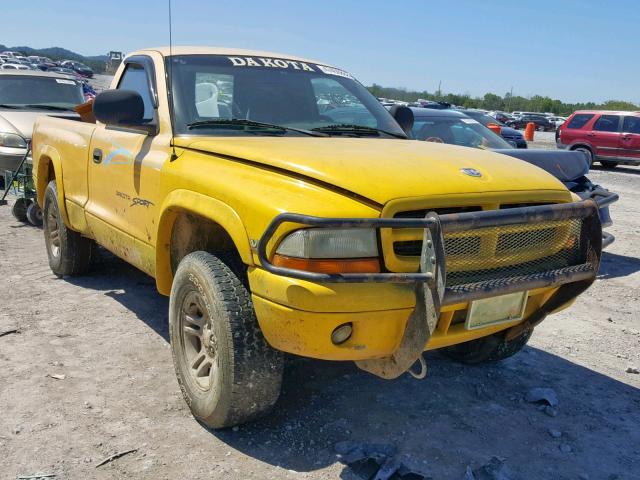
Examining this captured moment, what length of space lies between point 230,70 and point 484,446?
8.58 ft

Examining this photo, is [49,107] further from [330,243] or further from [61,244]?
[330,243]

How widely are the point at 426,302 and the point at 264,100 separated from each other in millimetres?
1927

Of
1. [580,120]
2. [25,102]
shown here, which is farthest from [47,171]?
[580,120]

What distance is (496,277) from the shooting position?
2.77 metres

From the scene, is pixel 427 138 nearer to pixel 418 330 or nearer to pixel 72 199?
pixel 72 199

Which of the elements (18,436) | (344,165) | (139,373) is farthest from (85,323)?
(344,165)

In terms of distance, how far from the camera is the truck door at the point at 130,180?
144 inches

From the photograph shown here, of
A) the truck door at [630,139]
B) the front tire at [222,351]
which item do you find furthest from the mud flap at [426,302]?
the truck door at [630,139]

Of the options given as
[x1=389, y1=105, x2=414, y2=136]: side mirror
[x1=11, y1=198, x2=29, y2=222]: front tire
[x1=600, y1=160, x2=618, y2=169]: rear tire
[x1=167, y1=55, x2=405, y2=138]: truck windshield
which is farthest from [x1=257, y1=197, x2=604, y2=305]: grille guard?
[x1=600, y1=160, x2=618, y2=169]: rear tire

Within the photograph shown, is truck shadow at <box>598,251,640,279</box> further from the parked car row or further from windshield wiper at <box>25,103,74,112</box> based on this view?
the parked car row

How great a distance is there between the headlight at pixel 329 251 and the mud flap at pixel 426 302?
213mm

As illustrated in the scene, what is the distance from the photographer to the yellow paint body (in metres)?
2.54

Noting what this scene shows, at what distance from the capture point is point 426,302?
254 centimetres

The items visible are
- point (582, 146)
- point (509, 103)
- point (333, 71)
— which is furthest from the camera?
point (509, 103)
